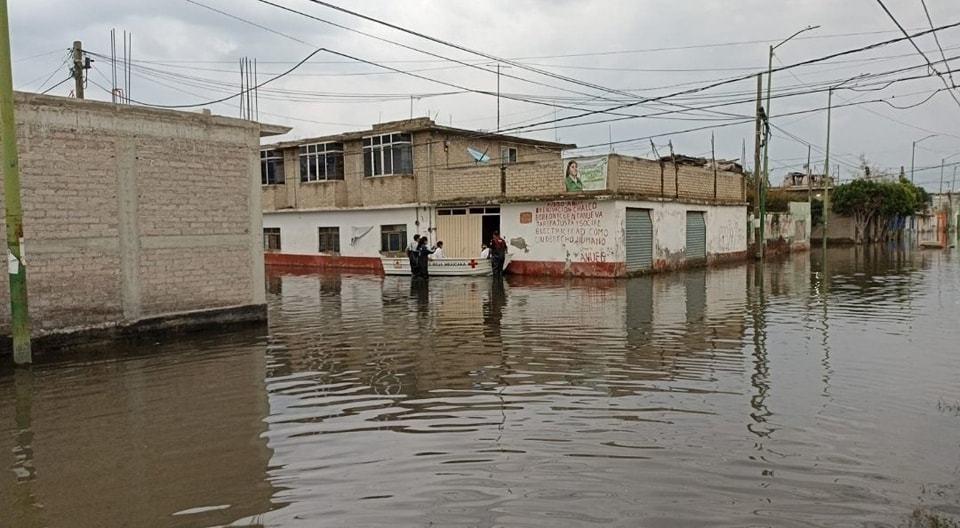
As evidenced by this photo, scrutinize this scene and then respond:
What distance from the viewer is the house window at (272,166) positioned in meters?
36.2

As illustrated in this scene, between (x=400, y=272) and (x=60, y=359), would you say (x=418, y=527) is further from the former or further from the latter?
(x=400, y=272)

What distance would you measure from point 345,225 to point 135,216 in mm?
20778

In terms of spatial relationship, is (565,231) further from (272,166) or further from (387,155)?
(272,166)

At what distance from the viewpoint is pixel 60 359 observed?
36.8 feet

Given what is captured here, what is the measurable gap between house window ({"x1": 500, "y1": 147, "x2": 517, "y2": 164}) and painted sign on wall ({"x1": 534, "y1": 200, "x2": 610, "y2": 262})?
252 inches

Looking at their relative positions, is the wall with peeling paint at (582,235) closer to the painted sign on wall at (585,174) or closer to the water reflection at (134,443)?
the painted sign on wall at (585,174)

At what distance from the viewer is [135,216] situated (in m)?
12.8

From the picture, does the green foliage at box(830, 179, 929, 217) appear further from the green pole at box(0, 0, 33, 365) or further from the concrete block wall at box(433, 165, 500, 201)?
the green pole at box(0, 0, 33, 365)

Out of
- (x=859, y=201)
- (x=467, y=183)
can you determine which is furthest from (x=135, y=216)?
(x=859, y=201)

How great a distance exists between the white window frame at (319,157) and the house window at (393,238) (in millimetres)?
3501

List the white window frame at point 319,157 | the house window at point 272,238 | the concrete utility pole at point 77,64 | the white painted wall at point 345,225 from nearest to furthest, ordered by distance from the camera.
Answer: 1. the concrete utility pole at point 77,64
2. the white painted wall at point 345,225
3. the white window frame at point 319,157
4. the house window at point 272,238

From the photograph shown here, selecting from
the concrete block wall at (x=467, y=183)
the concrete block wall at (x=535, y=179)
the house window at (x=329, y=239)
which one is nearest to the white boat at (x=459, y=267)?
the concrete block wall at (x=535, y=179)

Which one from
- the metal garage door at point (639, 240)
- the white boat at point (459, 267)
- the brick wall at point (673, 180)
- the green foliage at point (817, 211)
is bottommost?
the white boat at point (459, 267)

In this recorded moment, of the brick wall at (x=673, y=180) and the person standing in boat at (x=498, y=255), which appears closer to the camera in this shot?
the brick wall at (x=673, y=180)
